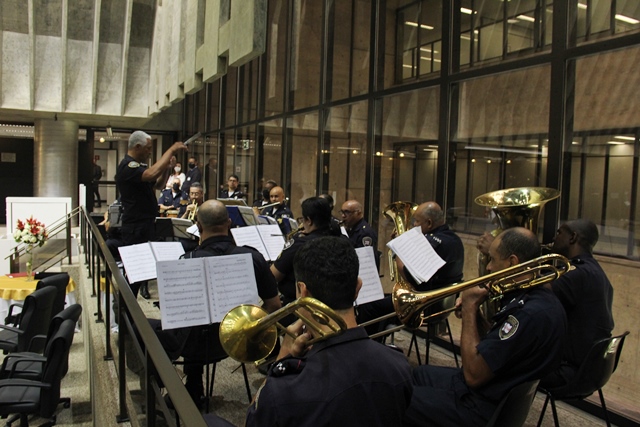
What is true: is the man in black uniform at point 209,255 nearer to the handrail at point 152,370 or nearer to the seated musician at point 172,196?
the handrail at point 152,370

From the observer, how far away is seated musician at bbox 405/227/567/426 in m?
2.21

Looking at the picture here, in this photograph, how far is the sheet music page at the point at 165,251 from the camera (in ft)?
12.5

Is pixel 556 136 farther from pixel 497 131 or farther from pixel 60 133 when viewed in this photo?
pixel 60 133

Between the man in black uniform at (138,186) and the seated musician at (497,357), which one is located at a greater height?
the man in black uniform at (138,186)

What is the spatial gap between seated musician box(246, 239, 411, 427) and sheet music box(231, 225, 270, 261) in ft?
8.84

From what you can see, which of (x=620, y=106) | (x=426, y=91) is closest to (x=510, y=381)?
(x=620, y=106)

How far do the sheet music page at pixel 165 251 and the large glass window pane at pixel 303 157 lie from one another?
14.1 ft

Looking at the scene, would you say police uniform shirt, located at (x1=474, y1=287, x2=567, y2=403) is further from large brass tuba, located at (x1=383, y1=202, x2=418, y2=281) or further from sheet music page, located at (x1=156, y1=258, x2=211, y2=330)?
large brass tuba, located at (x1=383, y1=202, x2=418, y2=281)

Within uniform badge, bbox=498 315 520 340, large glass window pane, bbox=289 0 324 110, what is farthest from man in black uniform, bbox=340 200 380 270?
large glass window pane, bbox=289 0 324 110

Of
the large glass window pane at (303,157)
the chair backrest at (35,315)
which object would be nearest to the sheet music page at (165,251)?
the chair backrest at (35,315)

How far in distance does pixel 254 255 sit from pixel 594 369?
195 cm

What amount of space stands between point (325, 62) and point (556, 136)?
4.48 meters

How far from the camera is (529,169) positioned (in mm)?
4848

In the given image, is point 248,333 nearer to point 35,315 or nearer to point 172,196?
point 35,315
